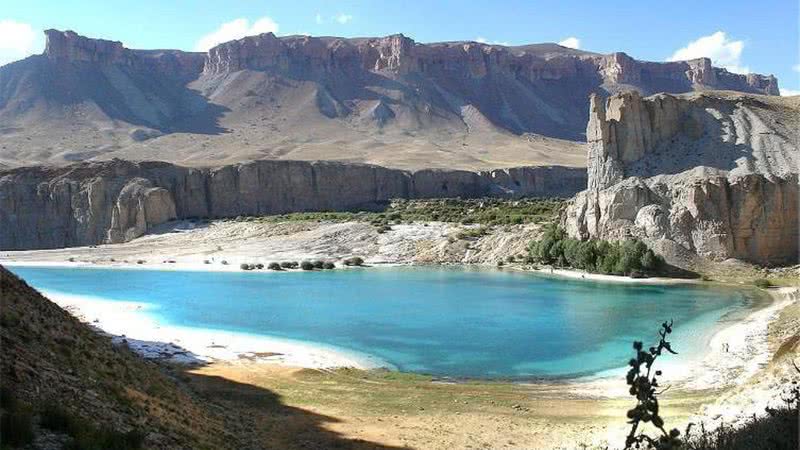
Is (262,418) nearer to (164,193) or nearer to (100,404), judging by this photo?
(100,404)

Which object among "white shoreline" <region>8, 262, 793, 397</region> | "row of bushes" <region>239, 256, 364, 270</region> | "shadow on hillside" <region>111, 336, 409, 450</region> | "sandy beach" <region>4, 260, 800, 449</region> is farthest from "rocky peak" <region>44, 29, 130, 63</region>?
"shadow on hillside" <region>111, 336, 409, 450</region>

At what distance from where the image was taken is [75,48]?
151 metres

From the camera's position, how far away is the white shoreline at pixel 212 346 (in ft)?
73.5

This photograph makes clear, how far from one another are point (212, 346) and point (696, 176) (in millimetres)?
35909

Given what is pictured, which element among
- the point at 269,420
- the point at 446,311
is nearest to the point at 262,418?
the point at 269,420

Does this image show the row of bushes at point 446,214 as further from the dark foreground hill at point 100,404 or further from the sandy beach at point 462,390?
the dark foreground hill at point 100,404

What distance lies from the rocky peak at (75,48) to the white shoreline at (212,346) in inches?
5310

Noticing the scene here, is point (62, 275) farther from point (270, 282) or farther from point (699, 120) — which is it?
point (699, 120)

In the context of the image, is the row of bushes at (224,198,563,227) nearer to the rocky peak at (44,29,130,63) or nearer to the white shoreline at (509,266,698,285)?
the white shoreline at (509,266,698,285)

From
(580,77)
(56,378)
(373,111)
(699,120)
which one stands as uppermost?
(580,77)

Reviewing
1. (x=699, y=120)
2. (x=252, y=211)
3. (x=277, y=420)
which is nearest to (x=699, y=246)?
(x=699, y=120)

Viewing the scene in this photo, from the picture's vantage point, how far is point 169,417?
40.0 ft

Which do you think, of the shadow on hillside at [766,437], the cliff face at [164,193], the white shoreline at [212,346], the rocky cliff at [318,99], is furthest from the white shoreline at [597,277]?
the rocky cliff at [318,99]

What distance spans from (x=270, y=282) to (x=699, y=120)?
33.0 meters
